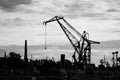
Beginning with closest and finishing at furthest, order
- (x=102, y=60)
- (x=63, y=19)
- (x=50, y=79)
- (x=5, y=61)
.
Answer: (x=50, y=79) < (x=63, y=19) < (x=5, y=61) < (x=102, y=60)

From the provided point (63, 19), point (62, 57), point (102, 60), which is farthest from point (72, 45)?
point (102, 60)

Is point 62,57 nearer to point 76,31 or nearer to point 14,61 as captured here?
point 76,31

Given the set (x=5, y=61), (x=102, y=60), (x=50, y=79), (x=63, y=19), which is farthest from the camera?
(x=102, y=60)

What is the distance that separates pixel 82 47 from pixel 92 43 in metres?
5.22

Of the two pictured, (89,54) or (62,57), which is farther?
(89,54)

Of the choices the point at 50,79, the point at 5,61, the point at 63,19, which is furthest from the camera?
the point at 5,61

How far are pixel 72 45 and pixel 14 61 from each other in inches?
1205

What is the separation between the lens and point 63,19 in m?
101

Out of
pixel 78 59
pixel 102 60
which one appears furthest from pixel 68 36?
pixel 102 60

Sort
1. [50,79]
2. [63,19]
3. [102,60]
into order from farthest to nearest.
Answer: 1. [102,60]
2. [63,19]
3. [50,79]

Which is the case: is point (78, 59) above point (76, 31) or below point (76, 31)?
below

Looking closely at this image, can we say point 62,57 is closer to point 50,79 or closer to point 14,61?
point 50,79

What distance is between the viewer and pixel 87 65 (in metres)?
105

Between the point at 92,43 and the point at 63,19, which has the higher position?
the point at 63,19
